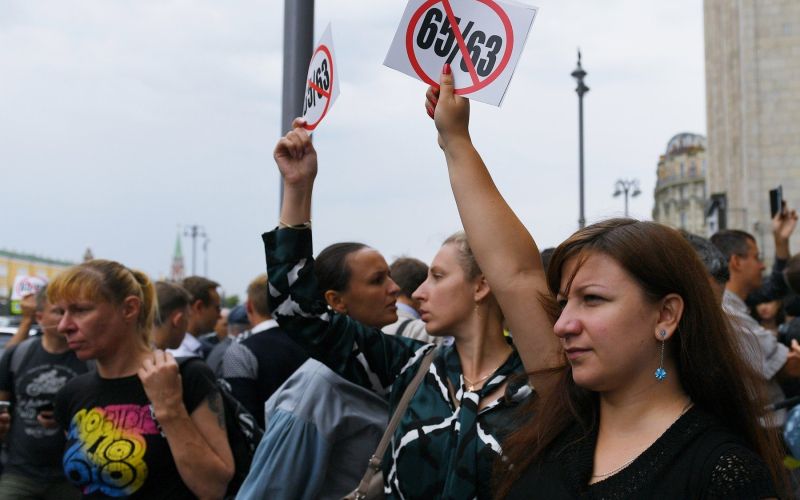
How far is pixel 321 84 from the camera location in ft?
12.1

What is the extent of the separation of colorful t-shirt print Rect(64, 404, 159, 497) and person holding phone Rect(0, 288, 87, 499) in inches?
34.8

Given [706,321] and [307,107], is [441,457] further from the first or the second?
[307,107]

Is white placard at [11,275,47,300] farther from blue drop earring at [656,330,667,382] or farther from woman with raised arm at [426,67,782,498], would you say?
blue drop earring at [656,330,667,382]

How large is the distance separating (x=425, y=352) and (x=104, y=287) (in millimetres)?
1546

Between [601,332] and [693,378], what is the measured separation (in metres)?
0.24

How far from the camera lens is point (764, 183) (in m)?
30.7

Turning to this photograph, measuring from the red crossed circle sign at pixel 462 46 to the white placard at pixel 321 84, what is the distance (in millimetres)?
654

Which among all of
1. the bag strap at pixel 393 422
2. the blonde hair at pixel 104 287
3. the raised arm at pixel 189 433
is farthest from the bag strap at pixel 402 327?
the bag strap at pixel 393 422

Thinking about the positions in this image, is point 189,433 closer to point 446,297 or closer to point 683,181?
point 446,297

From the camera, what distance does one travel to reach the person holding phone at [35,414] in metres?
4.82

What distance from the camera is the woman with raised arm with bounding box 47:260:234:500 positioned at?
146 inches

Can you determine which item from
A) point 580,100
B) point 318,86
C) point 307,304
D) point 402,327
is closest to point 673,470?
point 307,304

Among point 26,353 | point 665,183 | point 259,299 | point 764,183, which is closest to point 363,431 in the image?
point 26,353

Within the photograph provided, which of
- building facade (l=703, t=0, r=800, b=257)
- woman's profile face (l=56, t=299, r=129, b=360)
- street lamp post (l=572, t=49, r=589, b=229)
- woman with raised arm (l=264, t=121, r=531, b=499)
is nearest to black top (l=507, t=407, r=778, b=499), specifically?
woman with raised arm (l=264, t=121, r=531, b=499)
